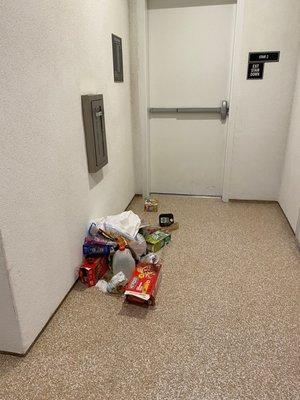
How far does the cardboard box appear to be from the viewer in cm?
224

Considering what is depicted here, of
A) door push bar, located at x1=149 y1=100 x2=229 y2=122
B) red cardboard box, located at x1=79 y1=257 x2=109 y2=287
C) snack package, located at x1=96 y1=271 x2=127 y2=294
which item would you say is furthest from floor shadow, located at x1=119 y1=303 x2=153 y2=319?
door push bar, located at x1=149 y1=100 x2=229 y2=122

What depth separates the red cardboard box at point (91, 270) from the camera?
74.3 inches

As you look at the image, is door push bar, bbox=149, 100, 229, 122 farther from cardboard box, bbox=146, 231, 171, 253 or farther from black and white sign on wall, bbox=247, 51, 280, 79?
cardboard box, bbox=146, 231, 171, 253

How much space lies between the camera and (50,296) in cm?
160

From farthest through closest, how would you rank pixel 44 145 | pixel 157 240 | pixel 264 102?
pixel 264 102 → pixel 157 240 → pixel 44 145

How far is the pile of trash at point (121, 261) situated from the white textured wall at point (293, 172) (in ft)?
4.22

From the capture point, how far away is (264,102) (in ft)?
9.36

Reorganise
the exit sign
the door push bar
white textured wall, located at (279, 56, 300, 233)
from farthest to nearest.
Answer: the door push bar < the exit sign < white textured wall, located at (279, 56, 300, 233)

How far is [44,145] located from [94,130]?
611mm

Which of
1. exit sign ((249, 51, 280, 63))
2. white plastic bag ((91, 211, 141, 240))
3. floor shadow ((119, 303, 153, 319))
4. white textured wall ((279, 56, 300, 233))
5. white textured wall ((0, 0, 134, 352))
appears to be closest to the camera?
white textured wall ((0, 0, 134, 352))

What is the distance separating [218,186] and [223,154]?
0.37 meters

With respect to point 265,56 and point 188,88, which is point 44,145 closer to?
point 188,88

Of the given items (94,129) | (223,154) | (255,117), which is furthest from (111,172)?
(255,117)

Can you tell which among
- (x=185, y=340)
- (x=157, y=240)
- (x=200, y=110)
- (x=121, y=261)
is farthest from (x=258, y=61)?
(x=185, y=340)
